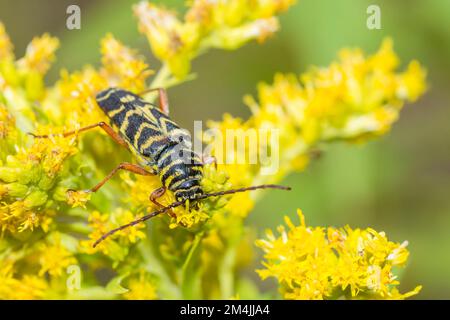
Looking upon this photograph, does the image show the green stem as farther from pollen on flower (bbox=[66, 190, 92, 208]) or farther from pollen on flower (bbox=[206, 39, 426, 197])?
pollen on flower (bbox=[206, 39, 426, 197])

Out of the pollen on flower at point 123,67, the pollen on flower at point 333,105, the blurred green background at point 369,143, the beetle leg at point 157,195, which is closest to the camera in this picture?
the beetle leg at point 157,195

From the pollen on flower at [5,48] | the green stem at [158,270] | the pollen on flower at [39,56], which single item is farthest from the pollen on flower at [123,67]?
the green stem at [158,270]

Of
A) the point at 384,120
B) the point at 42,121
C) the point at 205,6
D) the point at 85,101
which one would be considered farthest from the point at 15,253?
the point at 384,120

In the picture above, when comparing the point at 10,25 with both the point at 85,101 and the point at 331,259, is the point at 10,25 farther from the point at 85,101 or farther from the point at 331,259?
the point at 331,259

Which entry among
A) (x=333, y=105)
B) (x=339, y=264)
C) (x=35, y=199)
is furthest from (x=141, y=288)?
(x=333, y=105)

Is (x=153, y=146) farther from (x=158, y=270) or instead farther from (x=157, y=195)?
(x=158, y=270)

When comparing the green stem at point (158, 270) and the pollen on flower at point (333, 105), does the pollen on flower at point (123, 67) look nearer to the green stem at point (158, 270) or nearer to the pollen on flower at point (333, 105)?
the pollen on flower at point (333, 105)
